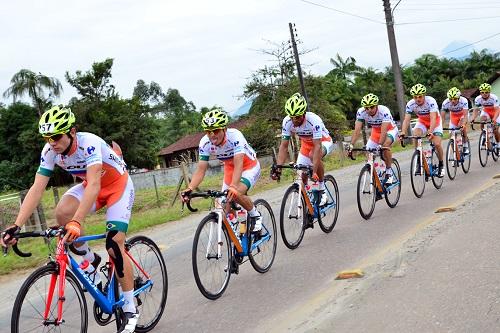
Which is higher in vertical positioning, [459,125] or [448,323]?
[459,125]

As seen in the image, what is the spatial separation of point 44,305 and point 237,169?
2824mm

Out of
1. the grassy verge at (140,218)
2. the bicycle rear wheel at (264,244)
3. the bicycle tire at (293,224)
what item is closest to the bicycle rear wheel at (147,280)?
the bicycle rear wheel at (264,244)

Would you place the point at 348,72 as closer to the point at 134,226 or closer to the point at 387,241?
the point at 134,226

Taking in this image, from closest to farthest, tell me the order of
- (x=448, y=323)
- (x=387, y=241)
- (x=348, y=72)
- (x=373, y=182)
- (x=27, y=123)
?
(x=448, y=323) < (x=387, y=241) < (x=373, y=182) < (x=27, y=123) < (x=348, y=72)

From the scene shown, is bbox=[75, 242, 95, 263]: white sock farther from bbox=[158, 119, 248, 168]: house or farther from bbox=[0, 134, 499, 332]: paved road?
bbox=[158, 119, 248, 168]: house

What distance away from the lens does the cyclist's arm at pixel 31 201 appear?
467cm

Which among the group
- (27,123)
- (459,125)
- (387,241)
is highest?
(27,123)

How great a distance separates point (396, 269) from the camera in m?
6.15

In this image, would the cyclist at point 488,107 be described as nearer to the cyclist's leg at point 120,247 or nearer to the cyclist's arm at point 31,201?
the cyclist's leg at point 120,247

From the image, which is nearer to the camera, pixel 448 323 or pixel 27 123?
pixel 448 323

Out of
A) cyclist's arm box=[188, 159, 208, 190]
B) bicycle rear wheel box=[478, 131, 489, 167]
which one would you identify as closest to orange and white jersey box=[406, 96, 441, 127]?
bicycle rear wheel box=[478, 131, 489, 167]

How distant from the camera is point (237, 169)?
6.55 meters

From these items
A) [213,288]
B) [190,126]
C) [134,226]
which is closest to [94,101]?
[190,126]

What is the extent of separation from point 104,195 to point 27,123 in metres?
50.7
